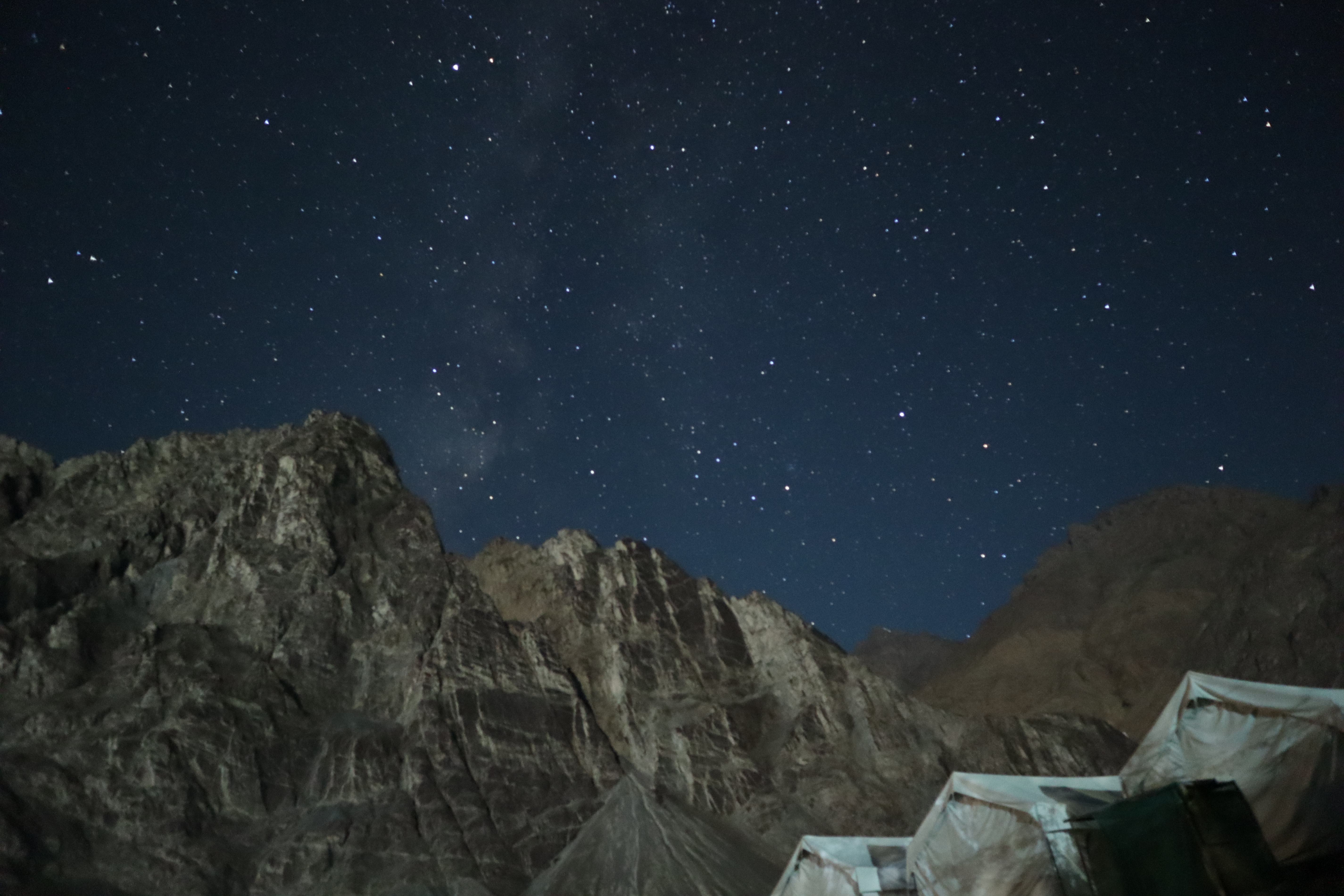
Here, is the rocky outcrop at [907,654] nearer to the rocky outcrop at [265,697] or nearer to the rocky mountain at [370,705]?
the rocky mountain at [370,705]

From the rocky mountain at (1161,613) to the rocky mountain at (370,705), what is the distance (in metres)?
13.7

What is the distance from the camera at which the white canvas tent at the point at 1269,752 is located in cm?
1406

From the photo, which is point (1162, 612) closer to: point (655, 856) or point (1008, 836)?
point (655, 856)

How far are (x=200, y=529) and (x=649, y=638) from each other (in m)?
57.8

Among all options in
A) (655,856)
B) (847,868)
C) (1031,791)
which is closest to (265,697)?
(655,856)

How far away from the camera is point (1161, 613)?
101938 millimetres

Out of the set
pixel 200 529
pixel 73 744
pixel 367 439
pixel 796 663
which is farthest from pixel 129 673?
pixel 796 663

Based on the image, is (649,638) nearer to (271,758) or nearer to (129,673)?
(271,758)

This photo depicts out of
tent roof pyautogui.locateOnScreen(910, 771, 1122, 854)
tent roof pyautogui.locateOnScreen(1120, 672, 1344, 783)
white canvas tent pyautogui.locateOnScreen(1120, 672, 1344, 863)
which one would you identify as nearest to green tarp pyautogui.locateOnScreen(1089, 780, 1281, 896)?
white canvas tent pyautogui.locateOnScreen(1120, 672, 1344, 863)

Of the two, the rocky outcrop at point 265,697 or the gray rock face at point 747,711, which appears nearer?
the rocky outcrop at point 265,697

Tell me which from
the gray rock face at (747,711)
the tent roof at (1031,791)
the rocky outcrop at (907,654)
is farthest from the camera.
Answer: the rocky outcrop at (907,654)

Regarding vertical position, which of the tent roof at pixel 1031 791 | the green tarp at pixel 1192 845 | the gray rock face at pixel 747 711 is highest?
the gray rock face at pixel 747 711

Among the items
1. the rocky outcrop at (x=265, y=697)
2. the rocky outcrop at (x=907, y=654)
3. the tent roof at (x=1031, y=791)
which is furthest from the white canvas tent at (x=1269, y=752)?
the rocky outcrop at (x=907, y=654)

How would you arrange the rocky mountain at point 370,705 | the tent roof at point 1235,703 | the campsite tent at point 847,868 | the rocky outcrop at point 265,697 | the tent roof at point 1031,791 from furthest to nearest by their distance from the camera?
the rocky mountain at point 370,705
the rocky outcrop at point 265,697
the campsite tent at point 847,868
the tent roof at point 1031,791
the tent roof at point 1235,703
